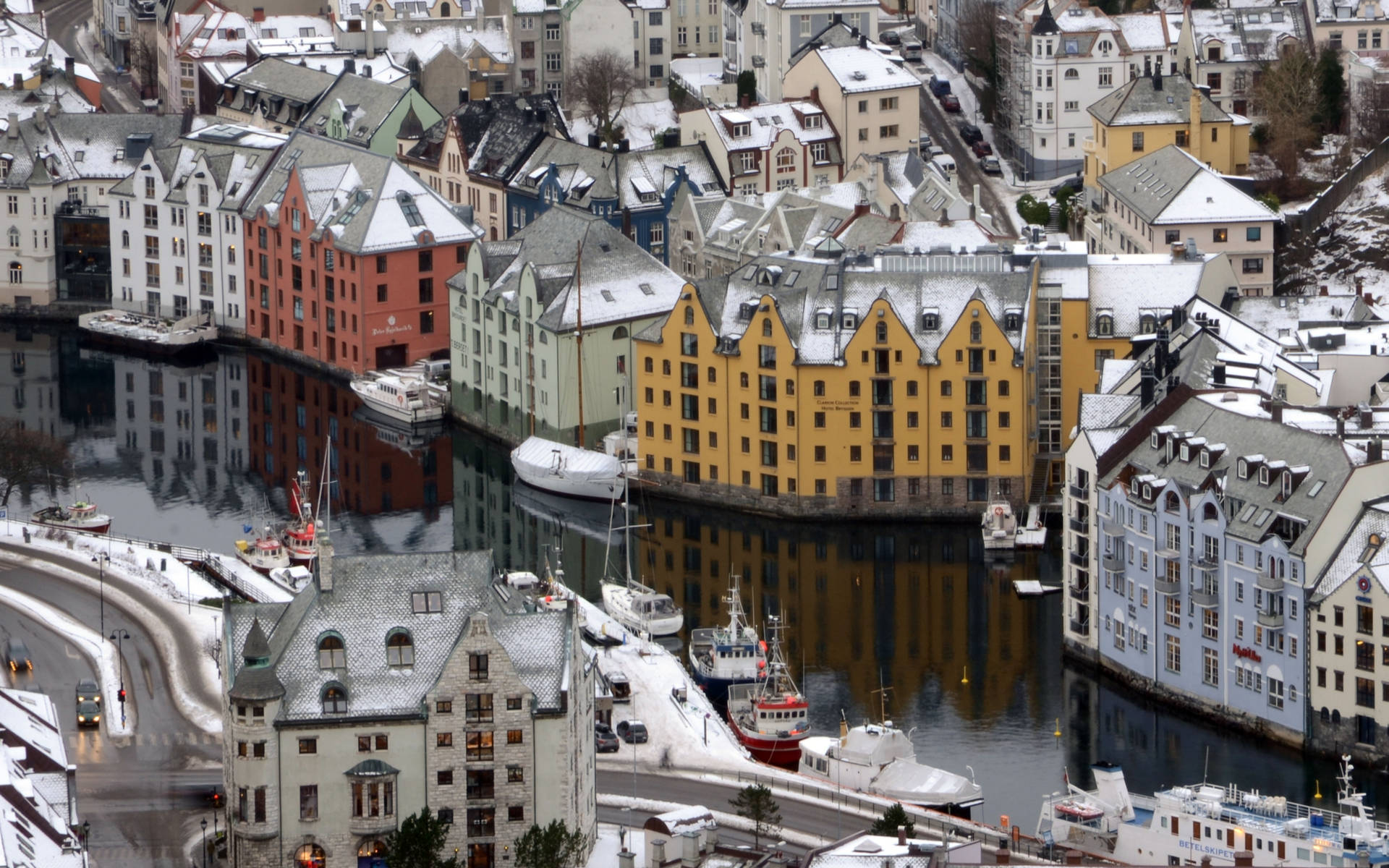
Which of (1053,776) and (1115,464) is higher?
(1115,464)

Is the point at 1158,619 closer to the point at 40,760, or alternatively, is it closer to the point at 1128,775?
the point at 1128,775

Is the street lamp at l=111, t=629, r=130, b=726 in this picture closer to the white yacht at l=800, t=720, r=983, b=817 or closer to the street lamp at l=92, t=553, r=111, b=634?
the street lamp at l=92, t=553, r=111, b=634

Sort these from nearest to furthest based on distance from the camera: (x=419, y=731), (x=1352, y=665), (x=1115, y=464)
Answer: (x=419, y=731)
(x=1352, y=665)
(x=1115, y=464)

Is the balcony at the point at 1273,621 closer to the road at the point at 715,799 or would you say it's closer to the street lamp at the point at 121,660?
the road at the point at 715,799

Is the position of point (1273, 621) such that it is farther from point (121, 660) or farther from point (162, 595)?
point (162, 595)

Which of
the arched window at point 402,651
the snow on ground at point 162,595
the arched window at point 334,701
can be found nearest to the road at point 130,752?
the snow on ground at point 162,595

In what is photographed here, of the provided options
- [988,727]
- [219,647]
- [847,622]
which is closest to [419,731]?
[219,647]

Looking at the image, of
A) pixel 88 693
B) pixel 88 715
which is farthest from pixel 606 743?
pixel 88 693
